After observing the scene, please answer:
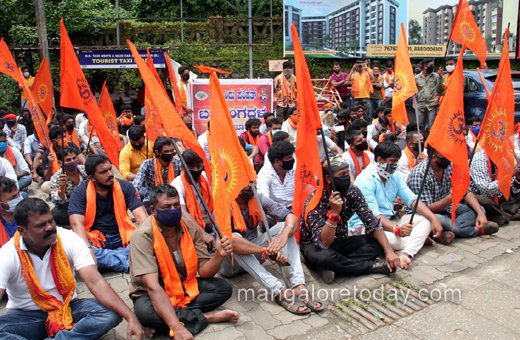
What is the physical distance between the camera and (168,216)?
10.9ft

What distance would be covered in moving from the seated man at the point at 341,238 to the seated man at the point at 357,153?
1.79 metres

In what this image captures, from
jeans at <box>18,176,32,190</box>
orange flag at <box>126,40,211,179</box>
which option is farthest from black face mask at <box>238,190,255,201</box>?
jeans at <box>18,176,32,190</box>

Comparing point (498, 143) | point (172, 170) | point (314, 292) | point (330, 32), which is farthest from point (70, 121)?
point (330, 32)

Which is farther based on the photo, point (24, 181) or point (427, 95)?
point (427, 95)

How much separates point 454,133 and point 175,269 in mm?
2965

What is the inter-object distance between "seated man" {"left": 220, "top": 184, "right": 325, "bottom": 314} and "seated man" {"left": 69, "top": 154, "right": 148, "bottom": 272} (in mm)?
1112

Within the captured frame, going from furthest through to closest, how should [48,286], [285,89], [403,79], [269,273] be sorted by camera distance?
1. [285,89]
2. [403,79]
3. [269,273]
4. [48,286]

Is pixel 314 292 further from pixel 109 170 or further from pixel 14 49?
pixel 14 49

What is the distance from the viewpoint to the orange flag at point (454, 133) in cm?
420

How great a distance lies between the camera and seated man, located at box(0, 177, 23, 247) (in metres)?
3.96

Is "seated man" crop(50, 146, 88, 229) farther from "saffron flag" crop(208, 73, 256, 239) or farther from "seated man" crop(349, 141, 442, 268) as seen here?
"seated man" crop(349, 141, 442, 268)

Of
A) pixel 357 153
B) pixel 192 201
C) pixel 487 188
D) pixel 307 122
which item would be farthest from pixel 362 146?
pixel 192 201

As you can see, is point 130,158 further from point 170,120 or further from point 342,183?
point 342,183

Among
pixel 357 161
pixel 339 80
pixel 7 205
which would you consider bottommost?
pixel 7 205
